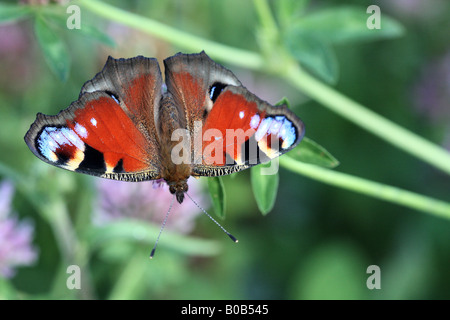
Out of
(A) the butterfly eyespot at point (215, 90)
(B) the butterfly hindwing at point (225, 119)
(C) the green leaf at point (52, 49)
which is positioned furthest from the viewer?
(C) the green leaf at point (52, 49)

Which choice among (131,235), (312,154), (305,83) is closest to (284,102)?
(312,154)

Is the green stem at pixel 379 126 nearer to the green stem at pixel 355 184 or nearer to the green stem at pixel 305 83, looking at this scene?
the green stem at pixel 305 83

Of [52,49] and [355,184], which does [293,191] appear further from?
[52,49]

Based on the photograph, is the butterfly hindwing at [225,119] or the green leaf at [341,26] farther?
the green leaf at [341,26]

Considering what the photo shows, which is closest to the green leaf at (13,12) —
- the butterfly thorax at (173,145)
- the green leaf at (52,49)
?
the green leaf at (52,49)

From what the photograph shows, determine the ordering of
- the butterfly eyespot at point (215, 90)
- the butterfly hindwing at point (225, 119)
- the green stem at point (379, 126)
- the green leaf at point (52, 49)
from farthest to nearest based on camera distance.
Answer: the green stem at point (379, 126) → the green leaf at point (52, 49) → the butterfly eyespot at point (215, 90) → the butterfly hindwing at point (225, 119)
